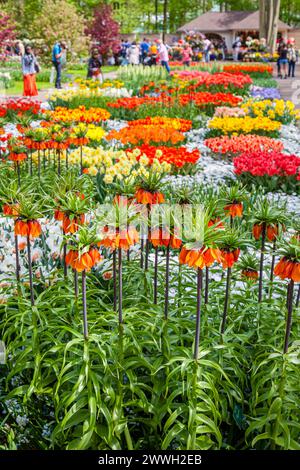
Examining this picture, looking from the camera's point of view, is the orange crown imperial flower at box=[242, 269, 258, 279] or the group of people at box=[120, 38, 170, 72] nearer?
the orange crown imperial flower at box=[242, 269, 258, 279]

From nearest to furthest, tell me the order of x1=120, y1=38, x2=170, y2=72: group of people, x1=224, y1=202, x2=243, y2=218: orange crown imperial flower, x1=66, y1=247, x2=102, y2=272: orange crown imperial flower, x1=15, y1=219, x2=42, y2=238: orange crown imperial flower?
x1=66, y1=247, x2=102, y2=272: orange crown imperial flower
x1=15, y1=219, x2=42, y2=238: orange crown imperial flower
x1=224, y1=202, x2=243, y2=218: orange crown imperial flower
x1=120, y1=38, x2=170, y2=72: group of people

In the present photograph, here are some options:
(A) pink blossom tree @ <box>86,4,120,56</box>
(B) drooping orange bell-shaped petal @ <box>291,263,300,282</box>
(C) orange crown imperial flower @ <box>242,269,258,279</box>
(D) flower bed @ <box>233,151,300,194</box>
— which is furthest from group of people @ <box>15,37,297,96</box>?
(B) drooping orange bell-shaped petal @ <box>291,263,300,282</box>

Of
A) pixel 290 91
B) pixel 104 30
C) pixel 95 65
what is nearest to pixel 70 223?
pixel 95 65

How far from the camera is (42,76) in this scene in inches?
901

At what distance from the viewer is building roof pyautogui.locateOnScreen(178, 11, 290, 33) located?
167 ft

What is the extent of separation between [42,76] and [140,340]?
21889 millimetres

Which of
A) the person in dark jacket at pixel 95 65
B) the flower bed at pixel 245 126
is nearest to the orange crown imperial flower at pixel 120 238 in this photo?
the flower bed at pixel 245 126

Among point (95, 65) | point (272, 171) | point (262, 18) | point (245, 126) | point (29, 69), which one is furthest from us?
point (262, 18)

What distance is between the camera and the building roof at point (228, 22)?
2007 inches

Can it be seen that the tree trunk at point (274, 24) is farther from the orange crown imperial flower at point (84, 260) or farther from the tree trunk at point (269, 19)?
the orange crown imperial flower at point (84, 260)

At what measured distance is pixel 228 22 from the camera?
5309cm

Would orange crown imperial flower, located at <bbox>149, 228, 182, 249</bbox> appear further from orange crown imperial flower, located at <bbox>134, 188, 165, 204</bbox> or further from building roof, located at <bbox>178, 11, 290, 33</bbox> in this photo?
building roof, located at <bbox>178, 11, 290, 33</bbox>

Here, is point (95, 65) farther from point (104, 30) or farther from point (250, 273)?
point (250, 273)

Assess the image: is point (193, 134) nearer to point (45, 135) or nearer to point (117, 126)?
point (117, 126)
